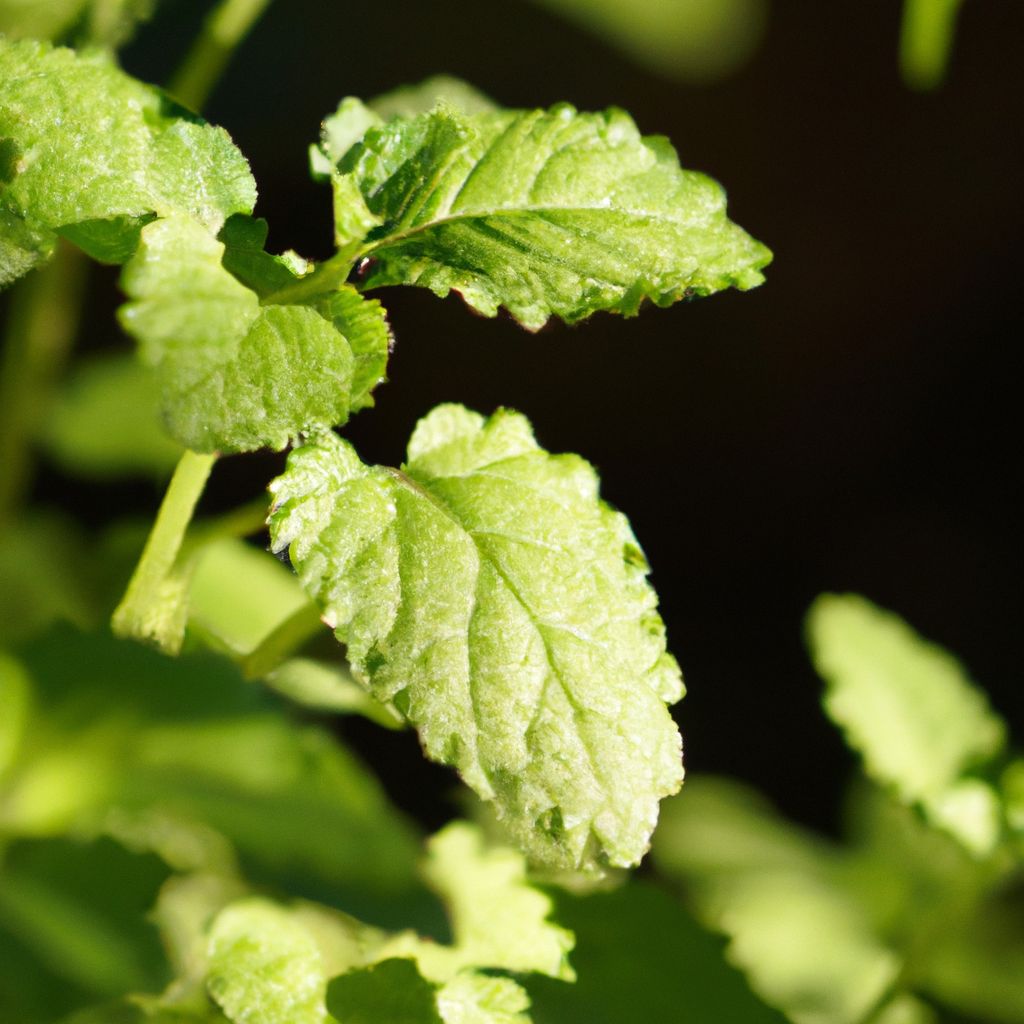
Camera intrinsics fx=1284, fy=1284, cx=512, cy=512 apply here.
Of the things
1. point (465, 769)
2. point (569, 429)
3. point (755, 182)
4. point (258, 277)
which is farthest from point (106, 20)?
point (755, 182)

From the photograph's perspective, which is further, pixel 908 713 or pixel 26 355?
pixel 26 355

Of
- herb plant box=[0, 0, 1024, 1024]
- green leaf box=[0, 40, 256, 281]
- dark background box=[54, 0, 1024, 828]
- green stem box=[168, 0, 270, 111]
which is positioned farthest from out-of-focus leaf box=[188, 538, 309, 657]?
dark background box=[54, 0, 1024, 828]

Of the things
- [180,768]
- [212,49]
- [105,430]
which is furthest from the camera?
[105,430]

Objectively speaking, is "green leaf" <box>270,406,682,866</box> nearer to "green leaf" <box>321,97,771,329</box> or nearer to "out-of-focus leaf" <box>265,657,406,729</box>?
"green leaf" <box>321,97,771,329</box>

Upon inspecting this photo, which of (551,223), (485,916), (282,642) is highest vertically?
(551,223)

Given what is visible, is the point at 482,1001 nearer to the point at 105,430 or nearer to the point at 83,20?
the point at 83,20

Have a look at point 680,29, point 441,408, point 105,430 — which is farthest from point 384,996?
point 680,29
